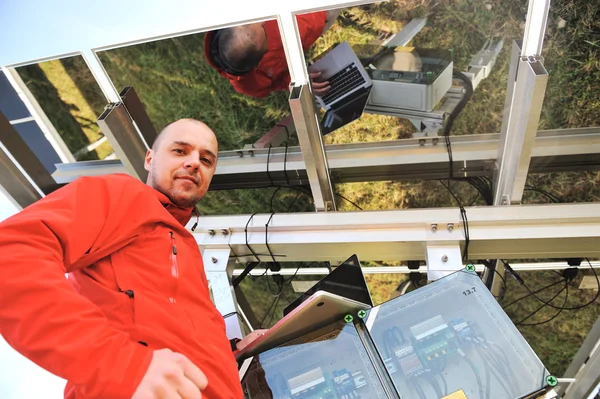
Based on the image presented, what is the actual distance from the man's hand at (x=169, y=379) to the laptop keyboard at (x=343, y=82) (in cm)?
120

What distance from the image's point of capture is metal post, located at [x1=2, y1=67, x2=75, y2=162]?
1.97 m

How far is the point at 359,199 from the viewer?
2189mm

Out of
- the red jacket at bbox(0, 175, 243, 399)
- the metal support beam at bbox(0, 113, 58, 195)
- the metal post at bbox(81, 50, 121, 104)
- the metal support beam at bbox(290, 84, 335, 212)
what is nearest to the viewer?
the red jacket at bbox(0, 175, 243, 399)

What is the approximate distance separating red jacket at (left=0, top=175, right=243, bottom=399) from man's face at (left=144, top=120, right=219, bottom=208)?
0.20 ft

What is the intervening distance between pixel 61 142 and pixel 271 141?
1.14 meters

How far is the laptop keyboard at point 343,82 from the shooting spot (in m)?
1.72

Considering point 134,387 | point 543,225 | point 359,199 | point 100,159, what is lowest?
point 134,387

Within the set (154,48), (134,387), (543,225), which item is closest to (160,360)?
(134,387)

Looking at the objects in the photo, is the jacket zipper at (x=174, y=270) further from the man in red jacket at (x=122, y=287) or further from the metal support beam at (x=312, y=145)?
the metal support beam at (x=312, y=145)

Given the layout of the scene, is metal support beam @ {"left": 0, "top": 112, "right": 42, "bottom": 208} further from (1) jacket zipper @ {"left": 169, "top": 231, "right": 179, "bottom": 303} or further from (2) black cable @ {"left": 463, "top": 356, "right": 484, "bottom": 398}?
(2) black cable @ {"left": 463, "top": 356, "right": 484, "bottom": 398}

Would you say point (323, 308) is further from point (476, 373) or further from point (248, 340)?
point (476, 373)

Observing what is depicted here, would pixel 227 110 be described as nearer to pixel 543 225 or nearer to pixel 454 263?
pixel 454 263

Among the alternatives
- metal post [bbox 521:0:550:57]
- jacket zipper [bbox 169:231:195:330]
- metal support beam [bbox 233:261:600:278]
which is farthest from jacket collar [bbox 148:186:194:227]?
metal post [bbox 521:0:550:57]

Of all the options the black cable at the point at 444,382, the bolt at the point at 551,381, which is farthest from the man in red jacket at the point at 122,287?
the bolt at the point at 551,381
